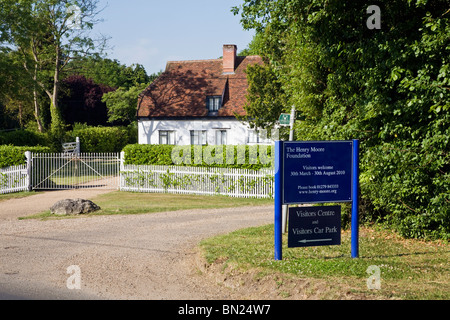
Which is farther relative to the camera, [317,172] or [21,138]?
[21,138]

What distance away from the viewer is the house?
124ft

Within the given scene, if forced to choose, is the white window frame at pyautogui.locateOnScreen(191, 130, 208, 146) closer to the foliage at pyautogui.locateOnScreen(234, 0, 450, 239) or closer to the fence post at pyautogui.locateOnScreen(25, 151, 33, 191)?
the fence post at pyautogui.locateOnScreen(25, 151, 33, 191)

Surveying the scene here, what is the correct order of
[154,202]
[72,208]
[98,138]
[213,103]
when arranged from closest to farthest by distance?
[72,208] → [154,202] → [213,103] → [98,138]

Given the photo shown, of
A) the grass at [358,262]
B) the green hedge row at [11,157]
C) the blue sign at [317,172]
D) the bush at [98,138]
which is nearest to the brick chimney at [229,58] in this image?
the bush at [98,138]

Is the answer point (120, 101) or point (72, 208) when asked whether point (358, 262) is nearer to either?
point (72, 208)

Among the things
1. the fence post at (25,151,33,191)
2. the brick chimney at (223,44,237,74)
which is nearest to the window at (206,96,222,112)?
the brick chimney at (223,44,237,74)

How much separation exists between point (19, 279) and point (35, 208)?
1021 cm

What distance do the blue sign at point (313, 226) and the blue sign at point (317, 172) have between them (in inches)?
7.6

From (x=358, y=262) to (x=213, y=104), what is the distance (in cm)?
3066

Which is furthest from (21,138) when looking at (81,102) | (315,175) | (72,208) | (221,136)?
(315,175)

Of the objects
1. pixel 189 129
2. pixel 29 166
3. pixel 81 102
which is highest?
pixel 81 102

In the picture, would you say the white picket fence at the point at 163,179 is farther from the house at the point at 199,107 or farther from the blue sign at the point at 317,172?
the house at the point at 199,107

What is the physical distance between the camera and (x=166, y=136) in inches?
1540

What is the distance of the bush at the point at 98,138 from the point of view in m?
46.7
